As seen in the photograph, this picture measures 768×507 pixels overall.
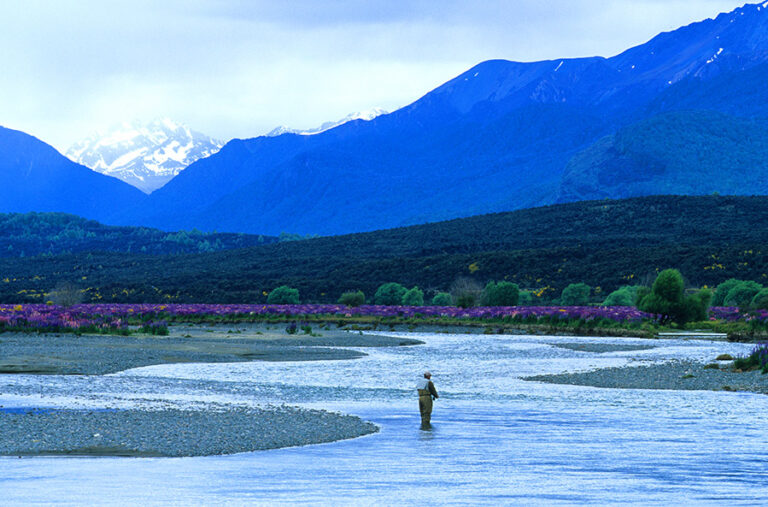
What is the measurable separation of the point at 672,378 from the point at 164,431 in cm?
1791

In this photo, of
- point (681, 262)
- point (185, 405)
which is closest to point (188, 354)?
point (185, 405)

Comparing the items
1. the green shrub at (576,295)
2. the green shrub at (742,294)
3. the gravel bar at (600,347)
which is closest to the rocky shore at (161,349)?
the gravel bar at (600,347)

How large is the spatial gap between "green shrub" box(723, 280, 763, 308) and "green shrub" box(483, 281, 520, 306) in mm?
17028

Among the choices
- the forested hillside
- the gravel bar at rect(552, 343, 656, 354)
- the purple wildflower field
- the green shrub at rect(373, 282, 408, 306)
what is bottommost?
the gravel bar at rect(552, 343, 656, 354)

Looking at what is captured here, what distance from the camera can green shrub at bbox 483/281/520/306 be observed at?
87.9 meters

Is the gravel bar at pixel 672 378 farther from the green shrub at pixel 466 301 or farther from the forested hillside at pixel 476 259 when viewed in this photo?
the forested hillside at pixel 476 259

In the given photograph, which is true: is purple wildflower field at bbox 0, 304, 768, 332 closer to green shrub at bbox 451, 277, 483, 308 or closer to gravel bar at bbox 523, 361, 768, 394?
green shrub at bbox 451, 277, 483, 308

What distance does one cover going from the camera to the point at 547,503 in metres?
14.7

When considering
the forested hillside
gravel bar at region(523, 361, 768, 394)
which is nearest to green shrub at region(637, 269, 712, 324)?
the forested hillside

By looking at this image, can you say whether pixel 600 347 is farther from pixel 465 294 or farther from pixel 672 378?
pixel 465 294

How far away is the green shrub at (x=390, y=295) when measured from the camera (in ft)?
334

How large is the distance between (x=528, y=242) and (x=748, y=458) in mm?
131531

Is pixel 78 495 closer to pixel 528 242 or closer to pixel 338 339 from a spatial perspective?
pixel 338 339

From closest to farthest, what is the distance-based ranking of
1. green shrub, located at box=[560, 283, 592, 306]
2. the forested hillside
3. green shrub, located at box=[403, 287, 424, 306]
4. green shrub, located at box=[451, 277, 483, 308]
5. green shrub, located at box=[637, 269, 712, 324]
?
1. green shrub, located at box=[637, 269, 712, 324]
2. green shrub, located at box=[451, 277, 483, 308]
3. green shrub, located at box=[560, 283, 592, 306]
4. green shrub, located at box=[403, 287, 424, 306]
5. the forested hillside
